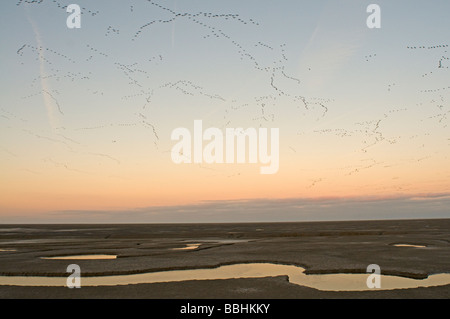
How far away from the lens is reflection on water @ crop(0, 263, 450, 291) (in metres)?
15.9

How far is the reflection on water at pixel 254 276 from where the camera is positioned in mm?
15859

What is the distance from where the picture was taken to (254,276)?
1812 cm

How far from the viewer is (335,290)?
14.7 m

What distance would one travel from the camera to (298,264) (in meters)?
21.2

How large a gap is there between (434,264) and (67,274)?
57.5 ft
